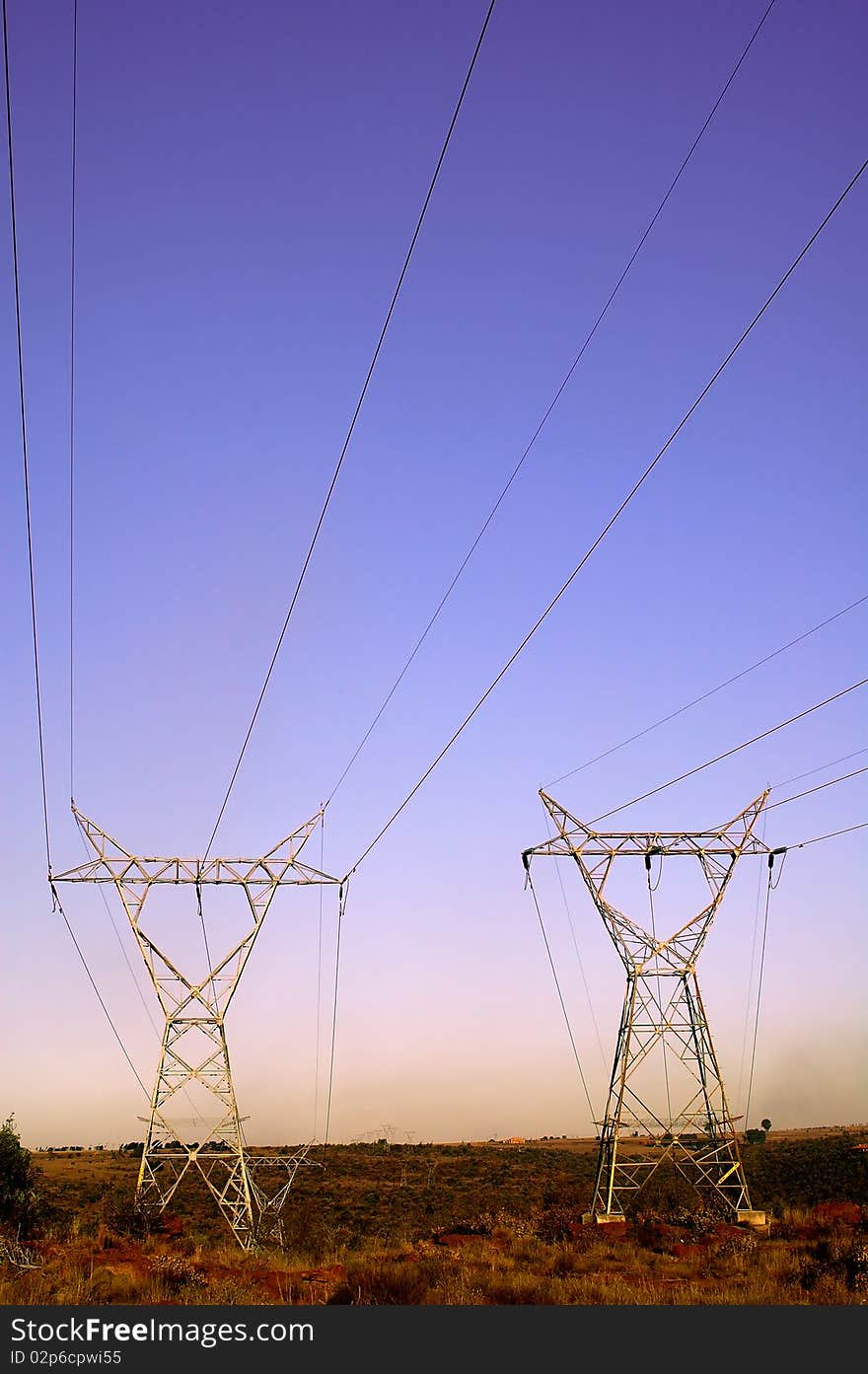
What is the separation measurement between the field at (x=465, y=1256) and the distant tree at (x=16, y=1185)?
3.16 ft

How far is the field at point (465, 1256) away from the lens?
1883 centimetres

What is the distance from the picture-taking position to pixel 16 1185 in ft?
127

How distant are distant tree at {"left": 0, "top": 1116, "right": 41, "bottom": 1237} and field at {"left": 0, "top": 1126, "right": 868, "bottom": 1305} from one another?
96 centimetres

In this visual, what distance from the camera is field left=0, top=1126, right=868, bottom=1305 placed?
18828 mm

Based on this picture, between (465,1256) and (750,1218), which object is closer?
(465,1256)

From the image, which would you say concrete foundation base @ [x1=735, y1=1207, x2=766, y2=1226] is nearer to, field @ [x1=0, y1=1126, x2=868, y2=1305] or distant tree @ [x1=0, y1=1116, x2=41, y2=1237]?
field @ [x1=0, y1=1126, x2=868, y2=1305]

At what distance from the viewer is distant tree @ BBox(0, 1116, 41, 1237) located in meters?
37.1

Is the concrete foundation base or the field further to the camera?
the concrete foundation base

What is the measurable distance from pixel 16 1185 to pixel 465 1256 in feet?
70.2

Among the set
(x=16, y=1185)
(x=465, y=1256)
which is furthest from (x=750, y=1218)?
(x=16, y=1185)

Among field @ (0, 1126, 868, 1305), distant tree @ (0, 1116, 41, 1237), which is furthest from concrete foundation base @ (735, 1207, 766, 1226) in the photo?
distant tree @ (0, 1116, 41, 1237)

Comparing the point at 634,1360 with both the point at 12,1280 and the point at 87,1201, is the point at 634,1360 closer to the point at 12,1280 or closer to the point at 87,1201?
the point at 12,1280

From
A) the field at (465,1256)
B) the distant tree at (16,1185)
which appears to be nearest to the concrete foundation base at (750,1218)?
the field at (465,1256)

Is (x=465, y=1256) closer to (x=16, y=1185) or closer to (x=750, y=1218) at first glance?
(x=750, y=1218)
